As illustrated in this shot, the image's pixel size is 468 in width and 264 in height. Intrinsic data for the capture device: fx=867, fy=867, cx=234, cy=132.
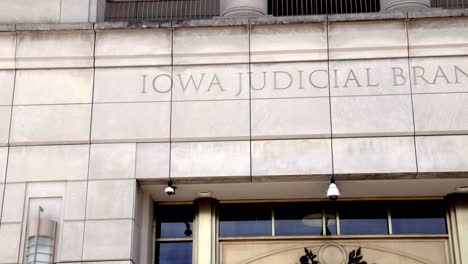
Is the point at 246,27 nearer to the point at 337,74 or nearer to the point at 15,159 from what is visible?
the point at 337,74

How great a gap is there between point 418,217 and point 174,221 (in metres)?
4.80

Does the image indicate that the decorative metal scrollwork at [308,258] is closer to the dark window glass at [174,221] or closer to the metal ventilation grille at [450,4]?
the dark window glass at [174,221]

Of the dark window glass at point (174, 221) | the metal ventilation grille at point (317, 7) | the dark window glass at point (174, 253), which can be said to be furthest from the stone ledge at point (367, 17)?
the dark window glass at point (174, 253)

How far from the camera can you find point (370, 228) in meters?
16.9

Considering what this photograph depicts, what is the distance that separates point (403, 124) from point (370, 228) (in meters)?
2.22

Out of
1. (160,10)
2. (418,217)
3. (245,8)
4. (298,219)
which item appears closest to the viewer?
(418,217)

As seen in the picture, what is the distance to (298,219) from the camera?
17.0m

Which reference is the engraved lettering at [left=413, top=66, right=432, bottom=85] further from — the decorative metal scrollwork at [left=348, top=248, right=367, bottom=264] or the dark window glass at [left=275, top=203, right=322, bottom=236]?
the decorative metal scrollwork at [left=348, top=248, right=367, bottom=264]

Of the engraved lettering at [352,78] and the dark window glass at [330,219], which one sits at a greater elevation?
the engraved lettering at [352,78]

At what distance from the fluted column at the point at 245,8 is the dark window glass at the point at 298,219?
395 centimetres

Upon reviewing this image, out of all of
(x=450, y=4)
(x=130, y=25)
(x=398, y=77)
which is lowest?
(x=398, y=77)

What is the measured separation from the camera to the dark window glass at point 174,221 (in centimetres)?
1711

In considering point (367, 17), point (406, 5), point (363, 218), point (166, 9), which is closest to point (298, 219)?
point (363, 218)

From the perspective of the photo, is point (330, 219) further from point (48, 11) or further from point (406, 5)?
point (48, 11)
